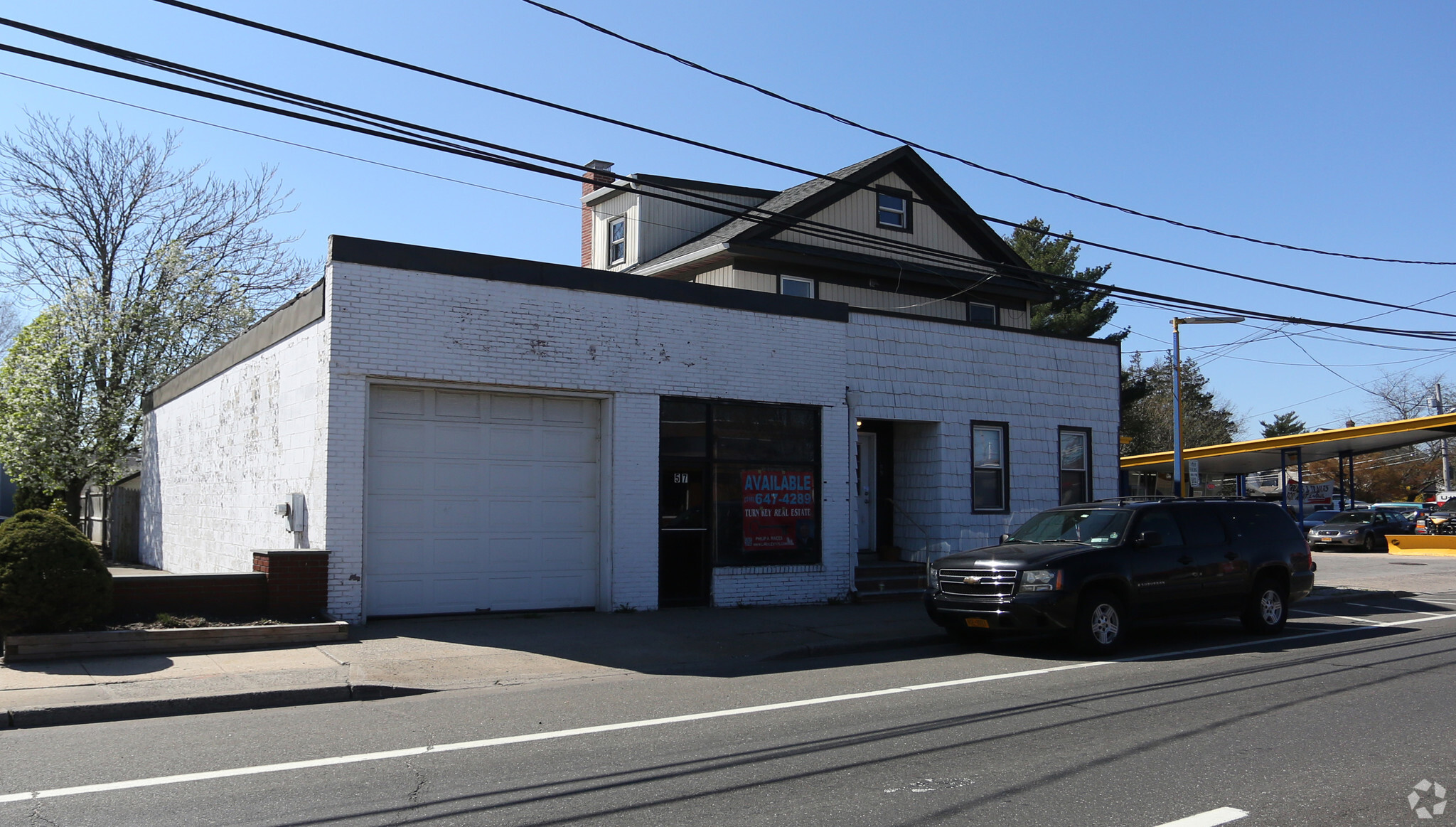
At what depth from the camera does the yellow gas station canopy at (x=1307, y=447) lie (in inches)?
1203

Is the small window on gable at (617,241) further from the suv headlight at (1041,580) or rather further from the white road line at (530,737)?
the white road line at (530,737)

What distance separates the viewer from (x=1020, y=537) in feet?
Result: 43.2

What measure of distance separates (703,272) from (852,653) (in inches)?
500

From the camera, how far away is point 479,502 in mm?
13211

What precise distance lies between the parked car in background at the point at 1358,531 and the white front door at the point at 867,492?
76.4 ft

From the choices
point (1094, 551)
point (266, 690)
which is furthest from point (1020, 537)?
point (266, 690)

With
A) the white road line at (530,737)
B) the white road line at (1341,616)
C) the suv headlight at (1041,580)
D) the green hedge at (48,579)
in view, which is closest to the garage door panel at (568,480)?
the green hedge at (48,579)

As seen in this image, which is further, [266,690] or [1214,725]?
[266,690]

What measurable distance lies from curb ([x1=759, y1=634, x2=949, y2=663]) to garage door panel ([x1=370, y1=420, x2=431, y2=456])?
5030 millimetres

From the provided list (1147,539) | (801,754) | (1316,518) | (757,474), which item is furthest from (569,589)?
(1316,518)

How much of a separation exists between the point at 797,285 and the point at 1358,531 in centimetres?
2293

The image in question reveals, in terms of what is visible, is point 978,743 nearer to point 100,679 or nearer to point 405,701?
point 405,701

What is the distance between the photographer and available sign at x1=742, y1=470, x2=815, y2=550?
49.4ft

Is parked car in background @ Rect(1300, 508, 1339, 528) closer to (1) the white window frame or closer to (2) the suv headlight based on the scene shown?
(1) the white window frame
